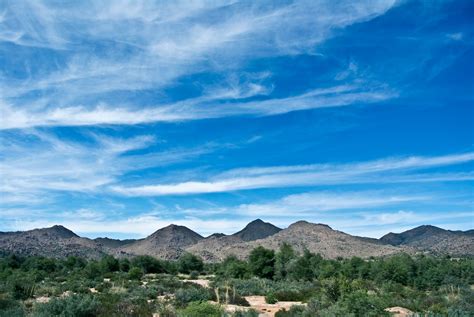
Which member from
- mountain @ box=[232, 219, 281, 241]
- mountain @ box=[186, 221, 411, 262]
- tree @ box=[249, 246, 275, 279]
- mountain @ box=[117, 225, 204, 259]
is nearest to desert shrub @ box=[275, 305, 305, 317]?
tree @ box=[249, 246, 275, 279]

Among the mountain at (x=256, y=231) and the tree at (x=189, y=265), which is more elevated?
the mountain at (x=256, y=231)

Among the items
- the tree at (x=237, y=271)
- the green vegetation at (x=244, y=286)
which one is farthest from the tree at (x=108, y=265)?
the tree at (x=237, y=271)

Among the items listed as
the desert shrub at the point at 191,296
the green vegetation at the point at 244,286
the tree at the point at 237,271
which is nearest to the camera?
the green vegetation at the point at 244,286

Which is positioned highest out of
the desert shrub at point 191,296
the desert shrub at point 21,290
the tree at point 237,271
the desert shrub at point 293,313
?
the tree at point 237,271

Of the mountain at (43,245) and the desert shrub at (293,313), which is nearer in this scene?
the desert shrub at (293,313)

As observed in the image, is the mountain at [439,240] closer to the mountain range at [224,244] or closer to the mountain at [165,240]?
the mountain range at [224,244]

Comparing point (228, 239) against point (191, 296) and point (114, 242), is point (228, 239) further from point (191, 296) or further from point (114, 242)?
point (191, 296)

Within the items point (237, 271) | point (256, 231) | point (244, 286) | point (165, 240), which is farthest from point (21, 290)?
point (256, 231)

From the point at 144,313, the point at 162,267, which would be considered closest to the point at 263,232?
the point at 162,267

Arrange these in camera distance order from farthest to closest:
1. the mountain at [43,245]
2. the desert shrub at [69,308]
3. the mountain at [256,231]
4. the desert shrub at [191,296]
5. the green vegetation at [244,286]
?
the mountain at [256,231] < the mountain at [43,245] < the desert shrub at [191,296] < the green vegetation at [244,286] < the desert shrub at [69,308]

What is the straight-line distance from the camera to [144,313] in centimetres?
1967

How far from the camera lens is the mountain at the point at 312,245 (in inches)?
4616

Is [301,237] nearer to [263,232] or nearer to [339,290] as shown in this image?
[263,232]

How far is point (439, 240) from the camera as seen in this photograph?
498ft
